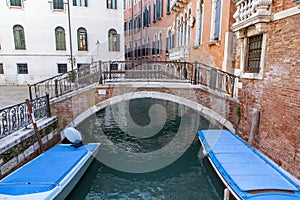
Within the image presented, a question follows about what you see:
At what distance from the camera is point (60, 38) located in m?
14.3

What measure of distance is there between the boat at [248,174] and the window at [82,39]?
38.8 ft

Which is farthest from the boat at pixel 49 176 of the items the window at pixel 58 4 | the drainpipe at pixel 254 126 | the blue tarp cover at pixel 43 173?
the window at pixel 58 4

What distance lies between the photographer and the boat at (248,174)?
11.2 feet

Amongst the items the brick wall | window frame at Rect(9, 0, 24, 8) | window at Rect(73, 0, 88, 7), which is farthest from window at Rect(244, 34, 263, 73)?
window frame at Rect(9, 0, 24, 8)

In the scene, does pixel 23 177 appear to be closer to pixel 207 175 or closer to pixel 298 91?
pixel 207 175

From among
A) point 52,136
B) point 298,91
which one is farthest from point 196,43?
point 52,136

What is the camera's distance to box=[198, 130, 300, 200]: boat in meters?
3.43

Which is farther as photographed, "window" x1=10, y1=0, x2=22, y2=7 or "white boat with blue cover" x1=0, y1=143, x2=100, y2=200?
"window" x1=10, y1=0, x2=22, y2=7

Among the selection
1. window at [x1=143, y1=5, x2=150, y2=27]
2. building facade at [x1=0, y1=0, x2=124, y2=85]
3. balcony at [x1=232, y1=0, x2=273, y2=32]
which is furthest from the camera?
window at [x1=143, y1=5, x2=150, y2=27]

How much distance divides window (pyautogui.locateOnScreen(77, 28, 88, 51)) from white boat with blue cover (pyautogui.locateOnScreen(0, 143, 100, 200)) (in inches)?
415

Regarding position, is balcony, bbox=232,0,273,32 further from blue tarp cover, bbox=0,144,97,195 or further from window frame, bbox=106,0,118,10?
window frame, bbox=106,0,118,10

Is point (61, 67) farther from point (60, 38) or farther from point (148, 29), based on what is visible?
point (148, 29)

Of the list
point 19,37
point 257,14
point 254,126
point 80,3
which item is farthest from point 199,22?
point 19,37

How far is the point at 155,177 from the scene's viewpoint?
5.22 meters
